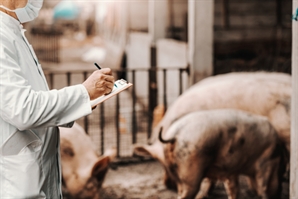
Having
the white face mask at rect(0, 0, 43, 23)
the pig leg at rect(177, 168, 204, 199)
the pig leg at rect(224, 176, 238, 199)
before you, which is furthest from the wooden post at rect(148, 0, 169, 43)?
the white face mask at rect(0, 0, 43, 23)

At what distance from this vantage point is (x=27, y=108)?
2.12 metres

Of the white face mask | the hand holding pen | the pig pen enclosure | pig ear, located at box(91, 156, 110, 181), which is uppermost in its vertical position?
the white face mask

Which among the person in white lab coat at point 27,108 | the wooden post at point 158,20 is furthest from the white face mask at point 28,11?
the wooden post at point 158,20

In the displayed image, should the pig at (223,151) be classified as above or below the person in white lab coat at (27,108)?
below

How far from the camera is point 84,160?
16.2 feet

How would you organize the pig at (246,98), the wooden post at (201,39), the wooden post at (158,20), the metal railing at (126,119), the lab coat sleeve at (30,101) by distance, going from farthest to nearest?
the wooden post at (158,20), the wooden post at (201,39), the metal railing at (126,119), the pig at (246,98), the lab coat sleeve at (30,101)

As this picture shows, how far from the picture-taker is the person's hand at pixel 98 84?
2301 mm

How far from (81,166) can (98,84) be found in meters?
2.69

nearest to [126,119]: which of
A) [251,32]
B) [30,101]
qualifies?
[251,32]

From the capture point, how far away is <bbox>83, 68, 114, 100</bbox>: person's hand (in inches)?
90.6

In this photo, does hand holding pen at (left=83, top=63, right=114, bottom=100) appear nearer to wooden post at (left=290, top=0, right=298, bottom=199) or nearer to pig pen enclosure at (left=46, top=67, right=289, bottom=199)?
wooden post at (left=290, top=0, right=298, bottom=199)

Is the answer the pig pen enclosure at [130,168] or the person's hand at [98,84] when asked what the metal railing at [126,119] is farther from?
the person's hand at [98,84]

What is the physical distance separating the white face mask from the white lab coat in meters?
0.04

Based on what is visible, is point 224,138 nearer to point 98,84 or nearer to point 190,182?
point 190,182
